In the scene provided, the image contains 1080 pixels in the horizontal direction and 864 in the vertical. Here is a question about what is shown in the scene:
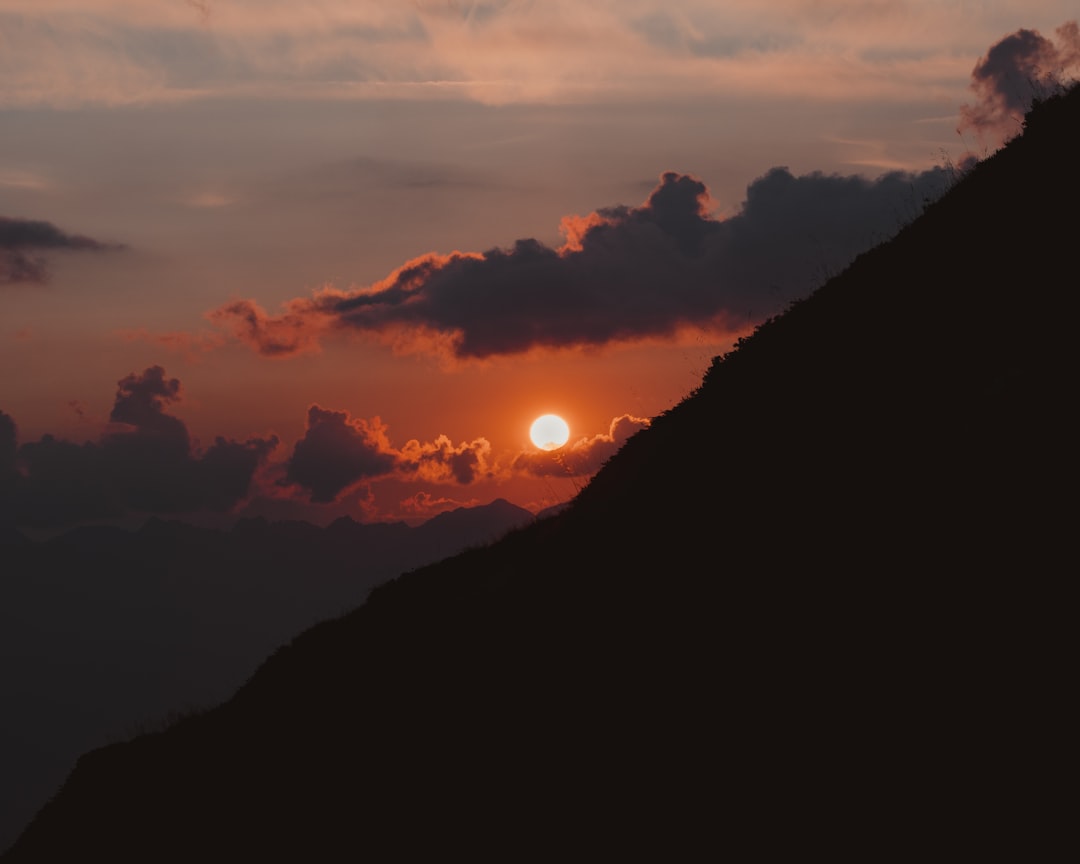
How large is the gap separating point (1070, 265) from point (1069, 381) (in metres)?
3.98

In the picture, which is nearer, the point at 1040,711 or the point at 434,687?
the point at 1040,711

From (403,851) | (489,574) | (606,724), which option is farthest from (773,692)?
(489,574)

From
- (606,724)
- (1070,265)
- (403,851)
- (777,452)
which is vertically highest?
(1070,265)

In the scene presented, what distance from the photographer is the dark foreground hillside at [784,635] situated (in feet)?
32.9

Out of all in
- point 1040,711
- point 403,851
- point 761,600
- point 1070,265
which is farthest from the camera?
point 403,851

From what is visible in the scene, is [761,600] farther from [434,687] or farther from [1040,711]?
[434,687]

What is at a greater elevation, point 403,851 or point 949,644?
point 949,644

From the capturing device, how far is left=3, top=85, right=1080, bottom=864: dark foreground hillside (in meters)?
10.0

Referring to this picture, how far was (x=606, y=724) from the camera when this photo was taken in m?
14.4

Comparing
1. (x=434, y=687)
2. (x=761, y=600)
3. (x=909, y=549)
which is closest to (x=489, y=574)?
(x=434, y=687)

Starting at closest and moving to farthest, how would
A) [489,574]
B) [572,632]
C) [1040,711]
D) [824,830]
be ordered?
[1040,711] < [824,830] < [572,632] < [489,574]

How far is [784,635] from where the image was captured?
1269 cm

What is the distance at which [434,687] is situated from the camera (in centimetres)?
2042

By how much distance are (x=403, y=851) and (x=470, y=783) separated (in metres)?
1.56
